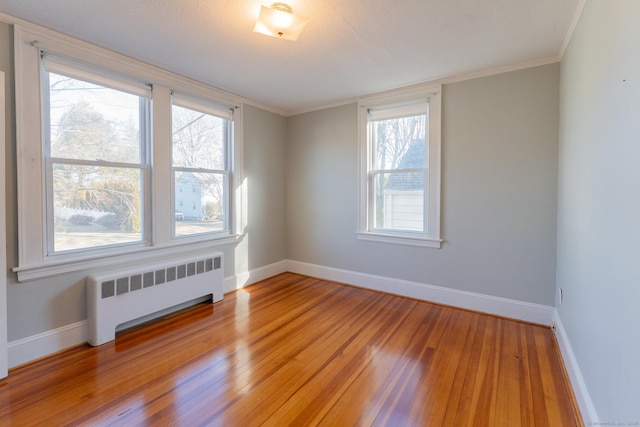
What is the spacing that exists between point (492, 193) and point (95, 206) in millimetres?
3800

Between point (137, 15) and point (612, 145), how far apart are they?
2.95m

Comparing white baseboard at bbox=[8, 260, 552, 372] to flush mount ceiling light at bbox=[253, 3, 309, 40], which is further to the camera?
white baseboard at bbox=[8, 260, 552, 372]

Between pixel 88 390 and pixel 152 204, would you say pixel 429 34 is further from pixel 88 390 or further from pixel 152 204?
pixel 88 390

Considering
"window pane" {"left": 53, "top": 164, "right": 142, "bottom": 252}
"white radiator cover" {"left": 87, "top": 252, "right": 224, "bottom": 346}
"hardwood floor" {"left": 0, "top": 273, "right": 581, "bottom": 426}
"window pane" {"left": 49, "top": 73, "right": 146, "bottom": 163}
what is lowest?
"hardwood floor" {"left": 0, "top": 273, "right": 581, "bottom": 426}

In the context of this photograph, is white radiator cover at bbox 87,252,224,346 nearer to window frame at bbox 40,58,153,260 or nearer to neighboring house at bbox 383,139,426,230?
window frame at bbox 40,58,153,260

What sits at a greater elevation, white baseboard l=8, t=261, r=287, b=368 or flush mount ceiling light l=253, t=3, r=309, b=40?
flush mount ceiling light l=253, t=3, r=309, b=40

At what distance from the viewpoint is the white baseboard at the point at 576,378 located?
1.50 metres

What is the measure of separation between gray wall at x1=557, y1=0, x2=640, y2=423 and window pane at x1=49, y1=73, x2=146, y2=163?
346 cm

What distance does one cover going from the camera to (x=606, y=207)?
1.39 metres

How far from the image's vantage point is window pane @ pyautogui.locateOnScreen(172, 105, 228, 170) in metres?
3.13

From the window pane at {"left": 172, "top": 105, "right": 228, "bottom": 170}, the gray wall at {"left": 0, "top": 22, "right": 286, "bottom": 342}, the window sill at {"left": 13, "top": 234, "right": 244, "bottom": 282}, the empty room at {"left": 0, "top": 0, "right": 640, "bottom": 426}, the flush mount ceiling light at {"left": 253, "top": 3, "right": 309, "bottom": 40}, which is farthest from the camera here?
the window pane at {"left": 172, "top": 105, "right": 228, "bottom": 170}

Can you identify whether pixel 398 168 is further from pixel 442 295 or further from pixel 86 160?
pixel 86 160

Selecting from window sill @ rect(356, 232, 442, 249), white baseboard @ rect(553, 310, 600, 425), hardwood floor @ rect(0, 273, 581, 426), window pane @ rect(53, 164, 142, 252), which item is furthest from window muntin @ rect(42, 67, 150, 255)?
white baseboard @ rect(553, 310, 600, 425)

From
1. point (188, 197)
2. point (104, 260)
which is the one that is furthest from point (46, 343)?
point (188, 197)
